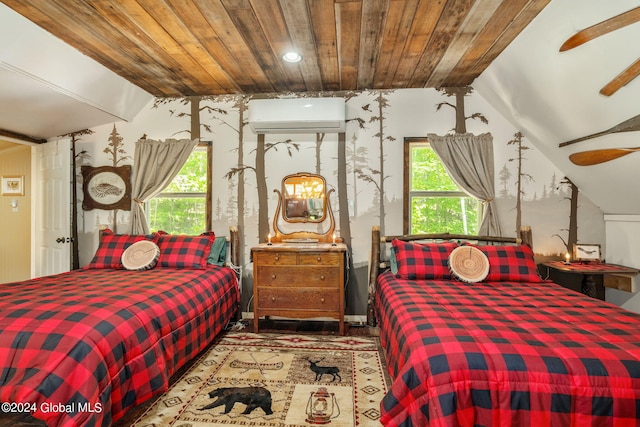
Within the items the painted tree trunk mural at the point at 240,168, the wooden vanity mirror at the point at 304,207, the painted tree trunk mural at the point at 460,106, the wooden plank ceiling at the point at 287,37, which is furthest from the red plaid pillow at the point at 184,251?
the painted tree trunk mural at the point at 460,106

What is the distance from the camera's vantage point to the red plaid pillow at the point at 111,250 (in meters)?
3.36

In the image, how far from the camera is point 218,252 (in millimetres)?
3654

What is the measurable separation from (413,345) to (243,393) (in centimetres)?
124

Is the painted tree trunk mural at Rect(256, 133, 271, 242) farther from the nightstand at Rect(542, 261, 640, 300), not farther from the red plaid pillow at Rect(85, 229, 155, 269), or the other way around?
the nightstand at Rect(542, 261, 640, 300)

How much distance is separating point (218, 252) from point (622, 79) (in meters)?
3.39

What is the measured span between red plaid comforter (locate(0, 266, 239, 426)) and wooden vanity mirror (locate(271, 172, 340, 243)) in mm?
1268

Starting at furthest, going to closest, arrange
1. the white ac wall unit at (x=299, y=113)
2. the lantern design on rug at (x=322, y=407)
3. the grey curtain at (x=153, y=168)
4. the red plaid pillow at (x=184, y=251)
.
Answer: the grey curtain at (x=153, y=168) < the white ac wall unit at (x=299, y=113) < the red plaid pillow at (x=184, y=251) < the lantern design on rug at (x=322, y=407)

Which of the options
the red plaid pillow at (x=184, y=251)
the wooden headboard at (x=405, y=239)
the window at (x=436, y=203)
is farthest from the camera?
the window at (x=436, y=203)

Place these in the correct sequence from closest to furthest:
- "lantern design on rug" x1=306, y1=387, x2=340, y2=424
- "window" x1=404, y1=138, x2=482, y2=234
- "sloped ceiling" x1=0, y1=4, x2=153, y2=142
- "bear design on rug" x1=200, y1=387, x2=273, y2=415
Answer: "lantern design on rug" x1=306, y1=387, x2=340, y2=424, "bear design on rug" x1=200, y1=387, x2=273, y2=415, "sloped ceiling" x1=0, y1=4, x2=153, y2=142, "window" x1=404, y1=138, x2=482, y2=234

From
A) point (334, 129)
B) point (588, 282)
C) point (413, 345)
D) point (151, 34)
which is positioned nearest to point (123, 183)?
point (151, 34)

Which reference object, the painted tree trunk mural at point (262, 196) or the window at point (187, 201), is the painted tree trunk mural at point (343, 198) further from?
the window at point (187, 201)

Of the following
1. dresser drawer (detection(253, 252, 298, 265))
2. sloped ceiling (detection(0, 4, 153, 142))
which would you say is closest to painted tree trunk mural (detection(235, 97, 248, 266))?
dresser drawer (detection(253, 252, 298, 265))

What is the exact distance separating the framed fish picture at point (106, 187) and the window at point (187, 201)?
32 centimetres

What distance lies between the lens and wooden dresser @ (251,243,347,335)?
3.37 metres
